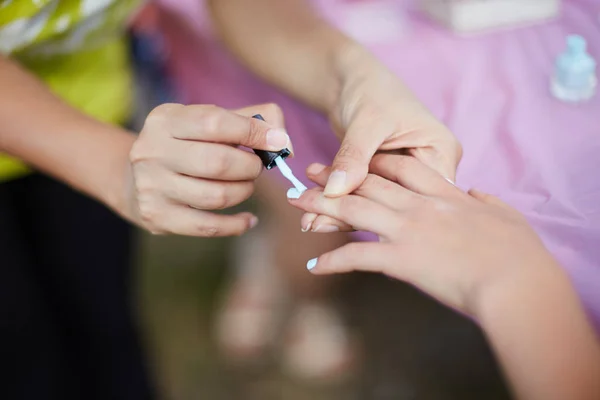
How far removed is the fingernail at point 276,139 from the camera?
1.67ft

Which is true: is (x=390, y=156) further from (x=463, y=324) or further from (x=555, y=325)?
(x=463, y=324)

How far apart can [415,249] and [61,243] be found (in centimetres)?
53

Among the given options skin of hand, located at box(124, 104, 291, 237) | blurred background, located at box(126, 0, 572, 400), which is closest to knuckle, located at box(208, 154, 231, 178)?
skin of hand, located at box(124, 104, 291, 237)

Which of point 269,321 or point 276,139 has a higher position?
point 276,139

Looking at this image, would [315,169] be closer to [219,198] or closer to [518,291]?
[219,198]

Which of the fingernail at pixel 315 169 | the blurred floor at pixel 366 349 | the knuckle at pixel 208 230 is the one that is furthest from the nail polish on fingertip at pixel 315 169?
the blurred floor at pixel 366 349

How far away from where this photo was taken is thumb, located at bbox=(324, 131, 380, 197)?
520 mm

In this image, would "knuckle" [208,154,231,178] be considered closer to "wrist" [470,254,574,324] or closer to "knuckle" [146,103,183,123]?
"knuckle" [146,103,183,123]

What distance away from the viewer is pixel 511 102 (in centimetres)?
64

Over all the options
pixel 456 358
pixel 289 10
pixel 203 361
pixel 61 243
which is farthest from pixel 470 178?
pixel 203 361

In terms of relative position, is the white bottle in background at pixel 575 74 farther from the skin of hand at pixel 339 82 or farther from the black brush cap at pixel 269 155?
the black brush cap at pixel 269 155

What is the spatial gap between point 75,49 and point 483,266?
57 cm

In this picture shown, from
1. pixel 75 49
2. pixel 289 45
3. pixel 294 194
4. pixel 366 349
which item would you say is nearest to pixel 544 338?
pixel 294 194

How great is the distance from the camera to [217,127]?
19.2 inches
